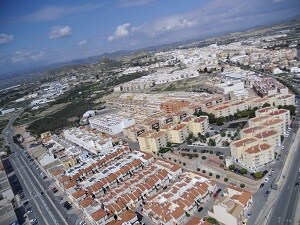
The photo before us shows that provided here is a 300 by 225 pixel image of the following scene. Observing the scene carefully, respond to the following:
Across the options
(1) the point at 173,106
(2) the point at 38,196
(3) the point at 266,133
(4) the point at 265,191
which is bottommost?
(2) the point at 38,196

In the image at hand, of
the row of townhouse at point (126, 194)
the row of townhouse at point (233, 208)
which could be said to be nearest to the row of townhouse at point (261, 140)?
the row of townhouse at point (233, 208)

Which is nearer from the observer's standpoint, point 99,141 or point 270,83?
point 99,141

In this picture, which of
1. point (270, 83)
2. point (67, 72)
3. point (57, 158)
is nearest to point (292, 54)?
point (270, 83)

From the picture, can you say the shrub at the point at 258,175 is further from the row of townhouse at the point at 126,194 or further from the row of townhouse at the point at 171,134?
the row of townhouse at the point at 171,134

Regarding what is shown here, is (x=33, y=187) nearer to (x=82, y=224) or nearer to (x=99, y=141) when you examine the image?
(x=99, y=141)

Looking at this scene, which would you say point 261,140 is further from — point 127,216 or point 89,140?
point 89,140

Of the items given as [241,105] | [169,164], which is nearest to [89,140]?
[169,164]

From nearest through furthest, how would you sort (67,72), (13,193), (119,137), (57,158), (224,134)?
(13,193) < (224,134) < (57,158) < (119,137) < (67,72)
